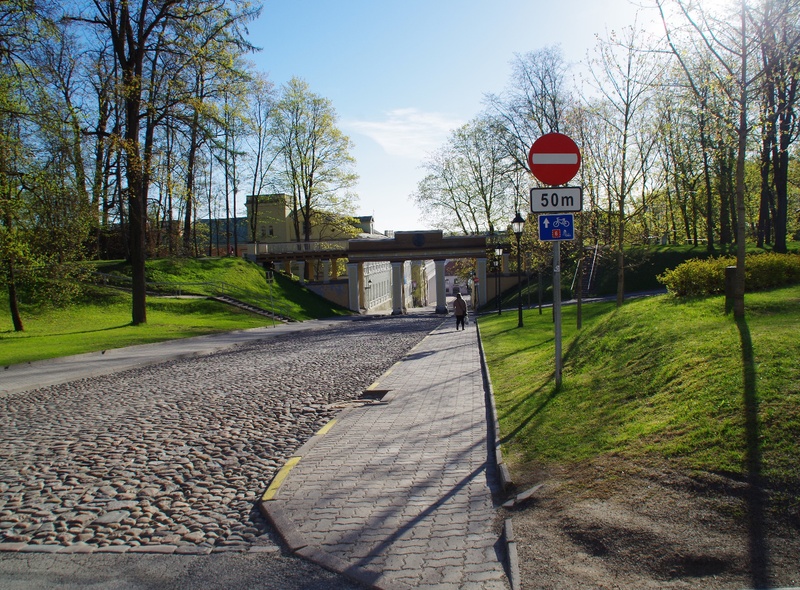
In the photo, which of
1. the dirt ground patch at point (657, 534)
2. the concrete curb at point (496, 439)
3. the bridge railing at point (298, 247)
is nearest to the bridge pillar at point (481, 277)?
the bridge railing at point (298, 247)

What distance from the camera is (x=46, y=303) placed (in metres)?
32.2

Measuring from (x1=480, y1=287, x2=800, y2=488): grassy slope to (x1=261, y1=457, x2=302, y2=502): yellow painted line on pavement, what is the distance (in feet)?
7.22

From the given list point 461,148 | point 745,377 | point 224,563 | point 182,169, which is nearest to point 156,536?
point 224,563

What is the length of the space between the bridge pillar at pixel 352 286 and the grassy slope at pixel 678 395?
149 ft

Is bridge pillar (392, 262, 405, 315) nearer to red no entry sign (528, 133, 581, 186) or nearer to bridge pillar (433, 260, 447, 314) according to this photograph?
bridge pillar (433, 260, 447, 314)

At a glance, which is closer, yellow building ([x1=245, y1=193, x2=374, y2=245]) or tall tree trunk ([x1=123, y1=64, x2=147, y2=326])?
tall tree trunk ([x1=123, y1=64, x2=147, y2=326])

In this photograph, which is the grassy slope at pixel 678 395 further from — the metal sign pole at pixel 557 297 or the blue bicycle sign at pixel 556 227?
the blue bicycle sign at pixel 556 227

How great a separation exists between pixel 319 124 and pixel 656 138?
138ft

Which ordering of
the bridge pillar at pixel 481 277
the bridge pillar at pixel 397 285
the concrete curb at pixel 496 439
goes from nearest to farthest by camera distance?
the concrete curb at pixel 496 439
the bridge pillar at pixel 481 277
the bridge pillar at pixel 397 285

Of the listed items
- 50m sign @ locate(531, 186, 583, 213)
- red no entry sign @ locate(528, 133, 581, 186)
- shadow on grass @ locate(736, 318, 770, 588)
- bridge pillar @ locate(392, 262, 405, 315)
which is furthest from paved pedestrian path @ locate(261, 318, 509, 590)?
bridge pillar @ locate(392, 262, 405, 315)

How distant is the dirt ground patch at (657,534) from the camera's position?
3.61m

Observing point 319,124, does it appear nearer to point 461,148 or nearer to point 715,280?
point 461,148

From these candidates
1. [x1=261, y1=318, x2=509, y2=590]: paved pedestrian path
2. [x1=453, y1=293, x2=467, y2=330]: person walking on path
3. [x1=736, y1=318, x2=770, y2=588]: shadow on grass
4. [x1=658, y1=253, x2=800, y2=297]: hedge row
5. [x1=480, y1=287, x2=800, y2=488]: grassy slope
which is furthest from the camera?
[x1=453, y1=293, x2=467, y2=330]: person walking on path

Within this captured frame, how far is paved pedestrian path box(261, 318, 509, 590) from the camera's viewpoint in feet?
13.7
